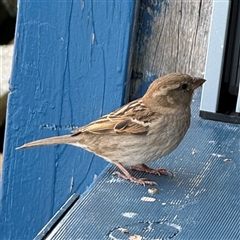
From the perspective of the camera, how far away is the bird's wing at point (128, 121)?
297 cm

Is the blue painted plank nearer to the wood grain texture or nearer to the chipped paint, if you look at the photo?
the chipped paint

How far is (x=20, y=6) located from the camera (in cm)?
379

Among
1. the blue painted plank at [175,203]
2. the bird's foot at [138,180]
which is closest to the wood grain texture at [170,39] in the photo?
the blue painted plank at [175,203]

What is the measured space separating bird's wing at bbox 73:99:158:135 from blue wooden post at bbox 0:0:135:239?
26.7 inches

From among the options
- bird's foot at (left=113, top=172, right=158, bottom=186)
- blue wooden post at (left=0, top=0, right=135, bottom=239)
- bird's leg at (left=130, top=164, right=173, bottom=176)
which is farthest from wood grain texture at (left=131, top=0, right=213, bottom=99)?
bird's foot at (left=113, top=172, right=158, bottom=186)

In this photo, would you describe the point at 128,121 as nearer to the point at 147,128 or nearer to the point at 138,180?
the point at 147,128

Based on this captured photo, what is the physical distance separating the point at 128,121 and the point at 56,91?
0.95 metres

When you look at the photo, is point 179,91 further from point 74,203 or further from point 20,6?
point 20,6

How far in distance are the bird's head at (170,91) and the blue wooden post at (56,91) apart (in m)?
0.69

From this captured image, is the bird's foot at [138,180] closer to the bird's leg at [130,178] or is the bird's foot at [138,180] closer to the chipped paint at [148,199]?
the bird's leg at [130,178]

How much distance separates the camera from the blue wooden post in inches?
146

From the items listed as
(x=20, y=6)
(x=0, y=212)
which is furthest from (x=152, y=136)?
(x=0, y=212)

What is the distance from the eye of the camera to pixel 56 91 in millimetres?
3863

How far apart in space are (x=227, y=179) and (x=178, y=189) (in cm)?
21
